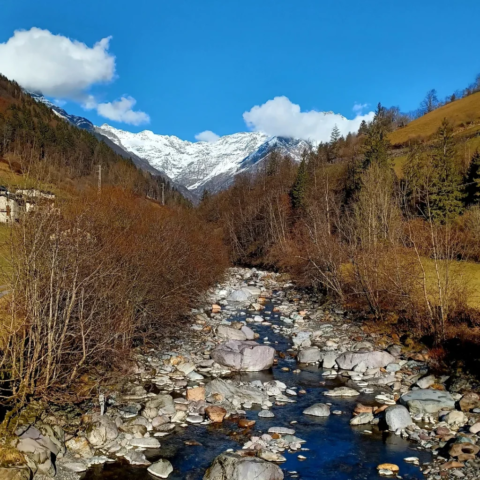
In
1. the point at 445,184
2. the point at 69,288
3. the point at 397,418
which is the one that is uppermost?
the point at 445,184

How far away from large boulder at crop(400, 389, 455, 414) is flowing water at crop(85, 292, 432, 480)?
1.16 meters

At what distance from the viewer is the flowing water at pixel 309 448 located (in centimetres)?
962

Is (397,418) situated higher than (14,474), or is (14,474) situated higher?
(14,474)

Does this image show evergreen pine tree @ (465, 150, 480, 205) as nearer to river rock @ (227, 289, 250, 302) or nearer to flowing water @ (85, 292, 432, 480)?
river rock @ (227, 289, 250, 302)

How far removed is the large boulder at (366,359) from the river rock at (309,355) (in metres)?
0.99

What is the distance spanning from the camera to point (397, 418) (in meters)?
11.9

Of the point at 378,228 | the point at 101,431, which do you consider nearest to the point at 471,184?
the point at 378,228

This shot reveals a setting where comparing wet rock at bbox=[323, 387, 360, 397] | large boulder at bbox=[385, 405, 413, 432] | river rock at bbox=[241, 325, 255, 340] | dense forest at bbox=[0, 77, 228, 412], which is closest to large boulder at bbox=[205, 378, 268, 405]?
wet rock at bbox=[323, 387, 360, 397]

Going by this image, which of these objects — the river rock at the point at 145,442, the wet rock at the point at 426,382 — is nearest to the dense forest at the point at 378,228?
the wet rock at the point at 426,382

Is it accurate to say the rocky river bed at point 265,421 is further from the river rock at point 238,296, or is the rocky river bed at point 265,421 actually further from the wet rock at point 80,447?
the river rock at point 238,296

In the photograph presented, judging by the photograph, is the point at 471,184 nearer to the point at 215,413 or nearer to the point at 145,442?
the point at 215,413

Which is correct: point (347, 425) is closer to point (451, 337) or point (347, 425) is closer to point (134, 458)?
point (134, 458)

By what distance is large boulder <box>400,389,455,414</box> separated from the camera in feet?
42.5

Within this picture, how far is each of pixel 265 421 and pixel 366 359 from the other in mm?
6672
